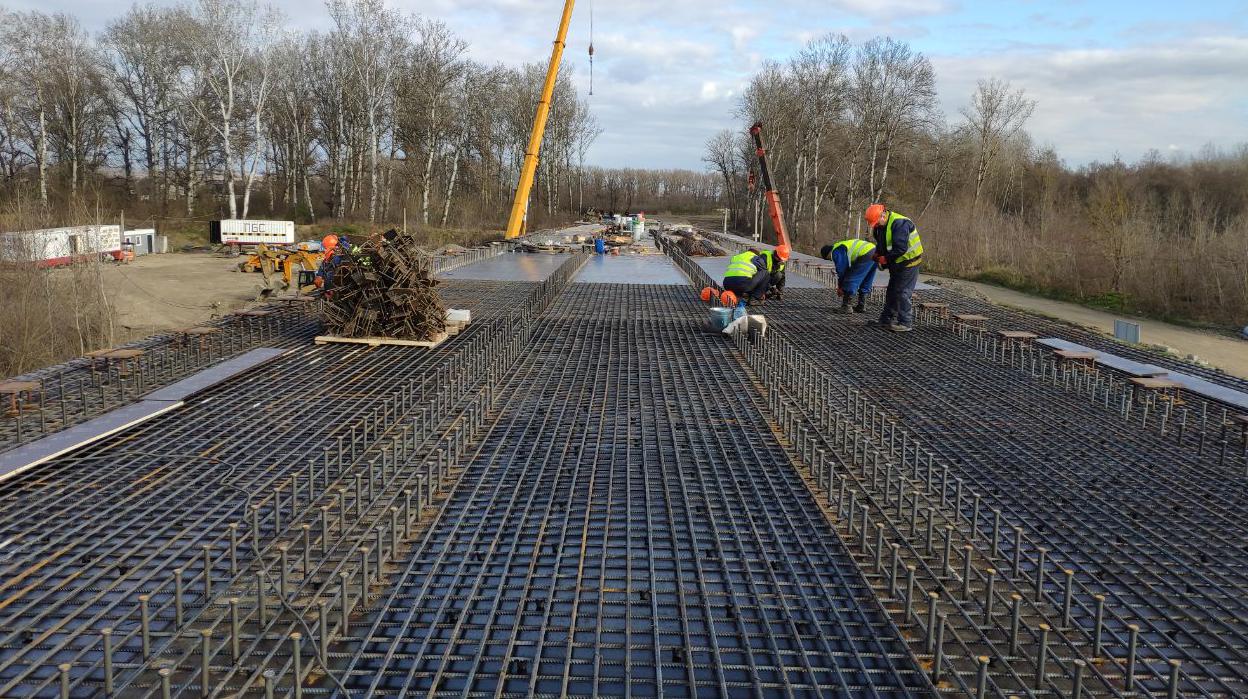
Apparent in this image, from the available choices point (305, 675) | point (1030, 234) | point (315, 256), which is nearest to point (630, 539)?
point (305, 675)

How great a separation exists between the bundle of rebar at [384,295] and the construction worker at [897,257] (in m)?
5.31

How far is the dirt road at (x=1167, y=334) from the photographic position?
13615 millimetres

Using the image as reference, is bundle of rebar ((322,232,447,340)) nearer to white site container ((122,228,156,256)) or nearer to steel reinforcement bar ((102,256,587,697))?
steel reinforcement bar ((102,256,587,697))

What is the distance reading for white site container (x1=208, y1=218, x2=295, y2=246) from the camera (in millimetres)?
30469

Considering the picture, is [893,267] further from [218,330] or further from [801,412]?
[218,330]

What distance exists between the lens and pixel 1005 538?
173 inches

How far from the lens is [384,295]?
920 cm

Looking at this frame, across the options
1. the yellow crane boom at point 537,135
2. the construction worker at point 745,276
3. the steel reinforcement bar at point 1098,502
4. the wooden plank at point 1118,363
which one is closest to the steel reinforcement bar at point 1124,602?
the steel reinforcement bar at point 1098,502

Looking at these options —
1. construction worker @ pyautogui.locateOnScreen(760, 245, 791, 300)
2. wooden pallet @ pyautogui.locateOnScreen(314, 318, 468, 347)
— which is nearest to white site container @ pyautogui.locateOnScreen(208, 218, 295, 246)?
construction worker @ pyautogui.locateOnScreen(760, 245, 791, 300)

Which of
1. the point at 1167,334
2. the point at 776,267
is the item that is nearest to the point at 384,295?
the point at 776,267

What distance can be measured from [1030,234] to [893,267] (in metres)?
17.9

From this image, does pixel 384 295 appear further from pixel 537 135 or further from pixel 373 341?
pixel 537 135

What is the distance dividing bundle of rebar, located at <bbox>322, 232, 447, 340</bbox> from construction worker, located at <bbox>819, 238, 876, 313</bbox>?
17.3 ft

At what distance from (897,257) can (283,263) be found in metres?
15.6
